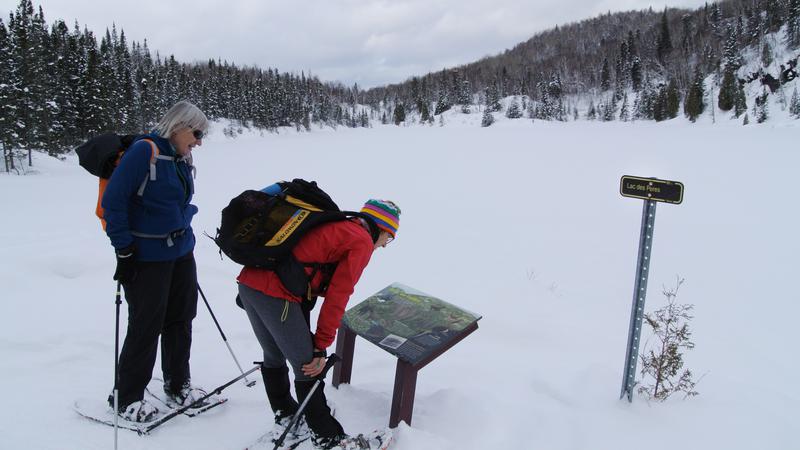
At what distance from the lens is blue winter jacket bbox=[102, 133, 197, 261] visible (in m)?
2.37

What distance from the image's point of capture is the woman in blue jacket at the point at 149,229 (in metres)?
2.39

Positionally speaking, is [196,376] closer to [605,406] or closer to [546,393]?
[546,393]

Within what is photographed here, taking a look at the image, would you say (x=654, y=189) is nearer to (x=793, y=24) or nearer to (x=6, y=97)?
(x=6, y=97)

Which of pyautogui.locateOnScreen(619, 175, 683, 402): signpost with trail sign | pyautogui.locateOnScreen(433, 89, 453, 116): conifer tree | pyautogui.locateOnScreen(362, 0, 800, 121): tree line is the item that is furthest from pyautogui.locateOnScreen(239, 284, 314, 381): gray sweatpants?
pyautogui.locateOnScreen(433, 89, 453, 116): conifer tree

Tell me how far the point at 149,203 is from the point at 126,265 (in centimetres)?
37

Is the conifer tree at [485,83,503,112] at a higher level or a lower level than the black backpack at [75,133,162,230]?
higher

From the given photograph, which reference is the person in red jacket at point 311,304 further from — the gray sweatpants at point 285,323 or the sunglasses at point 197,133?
the sunglasses at point 197,133

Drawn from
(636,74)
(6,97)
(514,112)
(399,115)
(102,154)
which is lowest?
(102,154)

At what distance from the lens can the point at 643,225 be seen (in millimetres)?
2904

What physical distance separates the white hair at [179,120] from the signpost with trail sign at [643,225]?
272 centimetres

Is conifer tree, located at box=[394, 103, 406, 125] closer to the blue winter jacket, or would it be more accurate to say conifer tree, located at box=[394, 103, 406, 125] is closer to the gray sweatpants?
the blue winter jacket

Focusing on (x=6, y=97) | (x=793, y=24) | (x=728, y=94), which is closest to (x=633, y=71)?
(x=793, y=24)

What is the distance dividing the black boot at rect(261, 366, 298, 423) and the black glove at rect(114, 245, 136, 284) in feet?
3.05

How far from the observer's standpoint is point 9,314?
160 inches
